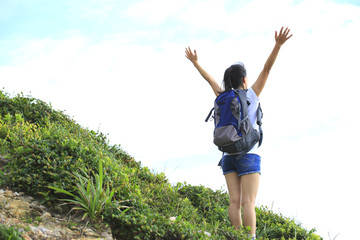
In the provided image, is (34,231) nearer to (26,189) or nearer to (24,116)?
(26,189)

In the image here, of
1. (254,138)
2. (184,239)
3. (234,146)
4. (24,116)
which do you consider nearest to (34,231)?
(184,239)

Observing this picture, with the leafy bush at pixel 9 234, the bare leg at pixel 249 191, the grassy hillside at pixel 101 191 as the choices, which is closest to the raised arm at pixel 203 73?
the bare leg at pixel 249 191

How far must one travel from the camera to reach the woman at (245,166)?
20.2ft

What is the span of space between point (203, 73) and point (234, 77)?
964mm

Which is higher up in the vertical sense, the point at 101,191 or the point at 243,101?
the point at 243,101

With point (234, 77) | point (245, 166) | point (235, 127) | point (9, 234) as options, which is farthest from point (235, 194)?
point (9, 234)

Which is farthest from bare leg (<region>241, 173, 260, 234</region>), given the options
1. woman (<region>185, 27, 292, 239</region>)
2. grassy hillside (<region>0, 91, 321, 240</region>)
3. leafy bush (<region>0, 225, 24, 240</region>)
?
leafy bush (<region>0, 225, 24, 240</region>)

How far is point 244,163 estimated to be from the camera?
20.1 ft

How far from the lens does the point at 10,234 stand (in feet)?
14.1

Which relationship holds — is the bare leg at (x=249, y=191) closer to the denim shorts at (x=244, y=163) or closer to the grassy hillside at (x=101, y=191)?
the denim shorts at (x=244, y=163)

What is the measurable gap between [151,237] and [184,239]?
1.64 feet

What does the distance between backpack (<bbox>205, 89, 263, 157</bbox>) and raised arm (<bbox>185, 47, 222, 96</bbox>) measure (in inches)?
21.5

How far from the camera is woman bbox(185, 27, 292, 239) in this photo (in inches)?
242

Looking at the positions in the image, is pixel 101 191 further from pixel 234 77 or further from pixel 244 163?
pixel 234 77
